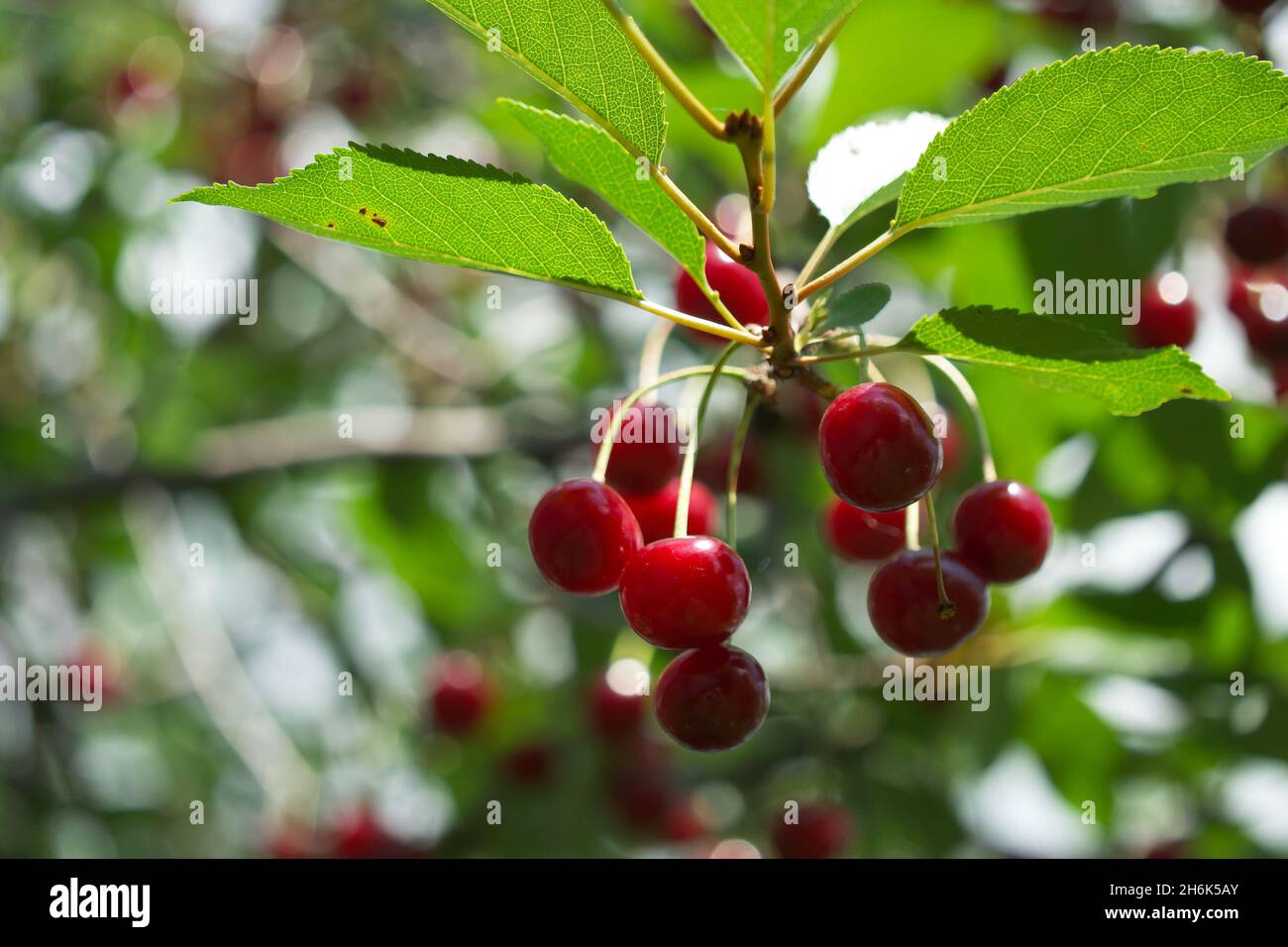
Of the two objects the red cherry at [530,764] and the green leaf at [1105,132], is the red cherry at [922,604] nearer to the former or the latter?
the green leaf at [1105,132]

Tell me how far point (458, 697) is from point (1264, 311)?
2560 mm

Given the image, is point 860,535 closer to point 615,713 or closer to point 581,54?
point 581,54

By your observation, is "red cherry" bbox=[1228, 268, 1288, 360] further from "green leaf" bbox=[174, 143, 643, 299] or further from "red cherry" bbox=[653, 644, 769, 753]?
"green leaf" bbox=[174, 143, 643, 299]

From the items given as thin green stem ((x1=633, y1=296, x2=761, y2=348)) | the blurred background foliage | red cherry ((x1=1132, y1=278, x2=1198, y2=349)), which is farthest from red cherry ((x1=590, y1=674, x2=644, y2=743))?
thin green stem ((x1=633, y1=296, x2=761, y2=348))

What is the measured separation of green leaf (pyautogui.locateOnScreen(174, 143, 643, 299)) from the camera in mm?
1130

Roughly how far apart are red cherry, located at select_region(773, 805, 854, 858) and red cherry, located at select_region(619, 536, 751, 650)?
191 cm

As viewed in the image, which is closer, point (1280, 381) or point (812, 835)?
point (1280, 381)

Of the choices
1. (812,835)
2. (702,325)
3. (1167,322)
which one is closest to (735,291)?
(702,325)

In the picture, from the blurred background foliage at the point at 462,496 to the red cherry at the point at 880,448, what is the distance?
26 cm

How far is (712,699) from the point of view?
4.29ft

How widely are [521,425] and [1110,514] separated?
1.59 meters

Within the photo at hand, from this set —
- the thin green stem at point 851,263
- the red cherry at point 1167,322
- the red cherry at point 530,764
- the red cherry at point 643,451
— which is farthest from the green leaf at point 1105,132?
the red cherry at point 530,764

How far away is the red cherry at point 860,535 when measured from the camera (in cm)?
174
